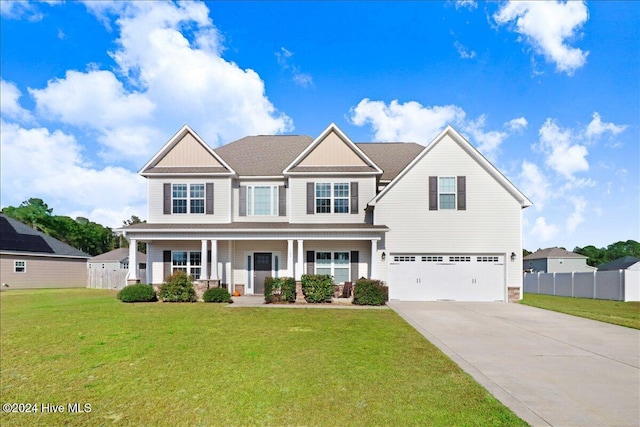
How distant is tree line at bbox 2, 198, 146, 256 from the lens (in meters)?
51.2

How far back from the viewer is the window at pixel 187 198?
1958cm

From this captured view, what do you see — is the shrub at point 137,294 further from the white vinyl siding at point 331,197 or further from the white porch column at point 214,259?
the white vinyl siding at point 331,197

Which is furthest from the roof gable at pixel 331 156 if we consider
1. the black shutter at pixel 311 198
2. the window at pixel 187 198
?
the window at pixel 187 198

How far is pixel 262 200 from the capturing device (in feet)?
66.2

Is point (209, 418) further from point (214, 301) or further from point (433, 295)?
point (433, 295)

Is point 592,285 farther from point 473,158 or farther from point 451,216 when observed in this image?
point 473,158

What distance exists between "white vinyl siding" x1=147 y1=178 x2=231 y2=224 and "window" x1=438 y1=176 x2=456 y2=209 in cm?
1028

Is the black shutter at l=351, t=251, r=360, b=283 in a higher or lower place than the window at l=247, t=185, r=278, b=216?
lower

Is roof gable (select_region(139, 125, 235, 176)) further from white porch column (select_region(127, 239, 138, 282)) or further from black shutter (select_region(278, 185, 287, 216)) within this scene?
white porch column (select_region(127, 239, 138, 282))

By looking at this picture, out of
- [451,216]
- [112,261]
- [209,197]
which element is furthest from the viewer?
[112,261]

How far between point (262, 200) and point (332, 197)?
3681 millimetres

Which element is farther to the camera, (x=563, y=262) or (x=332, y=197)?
(x=563, y=262)

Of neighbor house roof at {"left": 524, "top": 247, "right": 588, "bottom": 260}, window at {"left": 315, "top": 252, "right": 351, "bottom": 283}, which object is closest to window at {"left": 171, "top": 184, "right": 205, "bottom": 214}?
window at {"left": 315, "top": 252, "right": 351, "bottom": 283}

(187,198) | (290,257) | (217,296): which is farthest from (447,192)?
(187,198)
